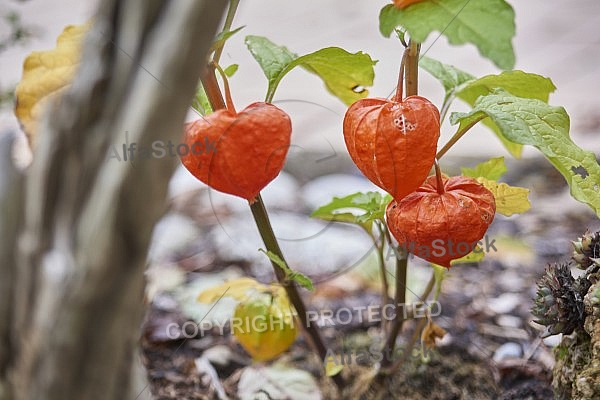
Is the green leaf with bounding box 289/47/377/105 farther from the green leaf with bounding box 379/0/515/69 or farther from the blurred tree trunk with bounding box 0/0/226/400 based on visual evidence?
the blurred tree trunk with bounding box 0/0/226/400

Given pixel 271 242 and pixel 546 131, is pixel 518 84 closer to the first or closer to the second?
pixel 546 131

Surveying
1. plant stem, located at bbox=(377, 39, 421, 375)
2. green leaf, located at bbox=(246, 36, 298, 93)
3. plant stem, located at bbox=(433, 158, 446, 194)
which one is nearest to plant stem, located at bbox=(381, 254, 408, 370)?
plant stem, located at bbox=(377, 39, 421, 375)

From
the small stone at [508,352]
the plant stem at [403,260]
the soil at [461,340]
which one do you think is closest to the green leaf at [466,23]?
the plant stem at [403,260]

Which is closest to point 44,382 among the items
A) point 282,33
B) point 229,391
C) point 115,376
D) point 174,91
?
point 115,376

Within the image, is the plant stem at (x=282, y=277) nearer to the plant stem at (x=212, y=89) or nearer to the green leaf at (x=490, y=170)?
the plant stem at (x=212, y=89)

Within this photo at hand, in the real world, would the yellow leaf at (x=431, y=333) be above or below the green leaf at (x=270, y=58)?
below
